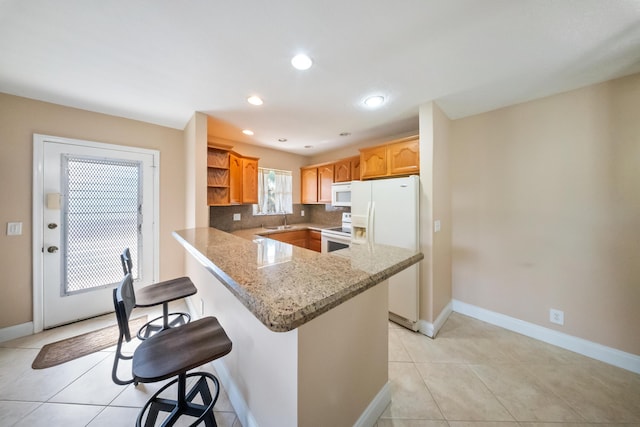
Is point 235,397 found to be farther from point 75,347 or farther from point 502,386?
point 502,386

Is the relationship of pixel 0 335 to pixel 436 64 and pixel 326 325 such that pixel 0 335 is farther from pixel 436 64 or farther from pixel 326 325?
pixel 436 64

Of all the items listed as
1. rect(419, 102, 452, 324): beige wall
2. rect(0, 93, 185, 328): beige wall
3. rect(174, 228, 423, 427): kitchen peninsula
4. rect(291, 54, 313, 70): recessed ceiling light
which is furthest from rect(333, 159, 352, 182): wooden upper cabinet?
rect(0, 93, 185, 328): beige wall

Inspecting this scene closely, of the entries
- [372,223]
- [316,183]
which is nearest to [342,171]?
[316,183]

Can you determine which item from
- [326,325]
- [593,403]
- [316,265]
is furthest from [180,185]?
[593,403]

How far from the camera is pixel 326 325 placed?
100 cm

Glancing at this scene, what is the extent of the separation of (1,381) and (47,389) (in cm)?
41

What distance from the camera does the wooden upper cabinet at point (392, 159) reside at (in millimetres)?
2572

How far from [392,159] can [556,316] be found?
91.3 inches

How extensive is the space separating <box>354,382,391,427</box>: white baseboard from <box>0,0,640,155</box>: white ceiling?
7.61ft

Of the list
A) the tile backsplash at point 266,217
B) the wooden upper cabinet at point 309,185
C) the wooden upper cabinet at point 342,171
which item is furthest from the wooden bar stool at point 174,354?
the wooden upper cabinet at point 309,185

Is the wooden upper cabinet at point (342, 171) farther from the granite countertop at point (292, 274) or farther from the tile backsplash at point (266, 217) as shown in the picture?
the granite countertop at point (292, 274)

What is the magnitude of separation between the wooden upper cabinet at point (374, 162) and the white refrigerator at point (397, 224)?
36cm

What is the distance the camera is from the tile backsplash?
3.74 m

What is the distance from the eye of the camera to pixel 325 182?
4.18m
